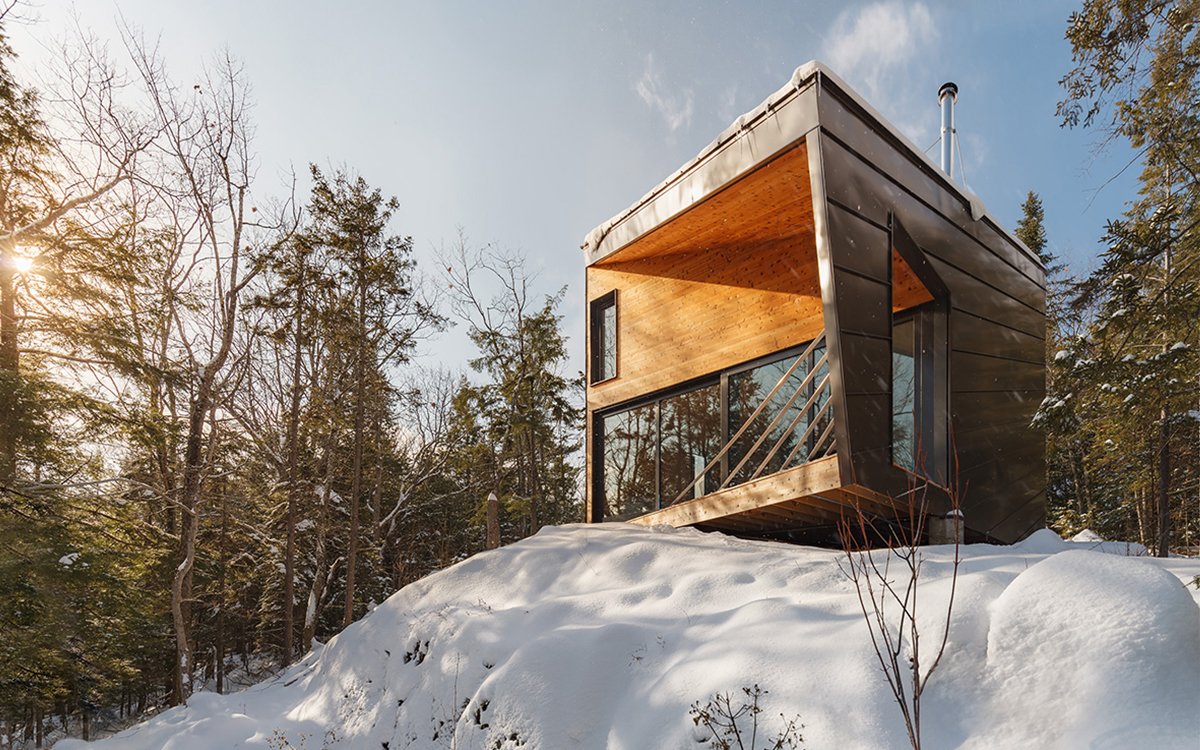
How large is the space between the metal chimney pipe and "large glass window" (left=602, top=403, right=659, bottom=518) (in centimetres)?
644

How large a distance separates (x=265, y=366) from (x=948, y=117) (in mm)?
16119

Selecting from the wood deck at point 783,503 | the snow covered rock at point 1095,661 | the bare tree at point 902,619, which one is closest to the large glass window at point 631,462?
the wood deck at point 783,503

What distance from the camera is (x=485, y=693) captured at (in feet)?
12.9

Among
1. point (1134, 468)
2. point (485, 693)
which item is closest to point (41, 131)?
point (485, 693)

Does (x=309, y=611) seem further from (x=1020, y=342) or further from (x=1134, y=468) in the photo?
(x=1134, y=468)

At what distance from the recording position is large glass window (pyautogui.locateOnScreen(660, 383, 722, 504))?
28.9 ft

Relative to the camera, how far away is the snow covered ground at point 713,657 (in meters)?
2.29

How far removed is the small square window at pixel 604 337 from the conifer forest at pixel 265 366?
4022 millimetres

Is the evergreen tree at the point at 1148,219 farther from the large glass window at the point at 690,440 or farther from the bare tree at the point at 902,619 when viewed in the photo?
the large glass window at the point at 690,440

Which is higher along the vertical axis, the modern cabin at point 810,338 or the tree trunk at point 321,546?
the modern cabin at point 810,338

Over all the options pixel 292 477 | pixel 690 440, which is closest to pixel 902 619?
pixel 690 440

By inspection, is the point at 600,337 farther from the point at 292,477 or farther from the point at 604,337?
the point at 292,477

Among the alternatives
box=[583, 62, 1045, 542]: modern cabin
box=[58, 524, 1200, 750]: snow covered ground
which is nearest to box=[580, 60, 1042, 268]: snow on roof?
box=[583, 62, 1045, 542]: modern cabin

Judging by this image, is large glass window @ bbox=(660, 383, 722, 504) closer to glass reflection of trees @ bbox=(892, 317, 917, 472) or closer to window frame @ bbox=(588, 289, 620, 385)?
window frame @ bbox=(588, 289, 620, 385)
